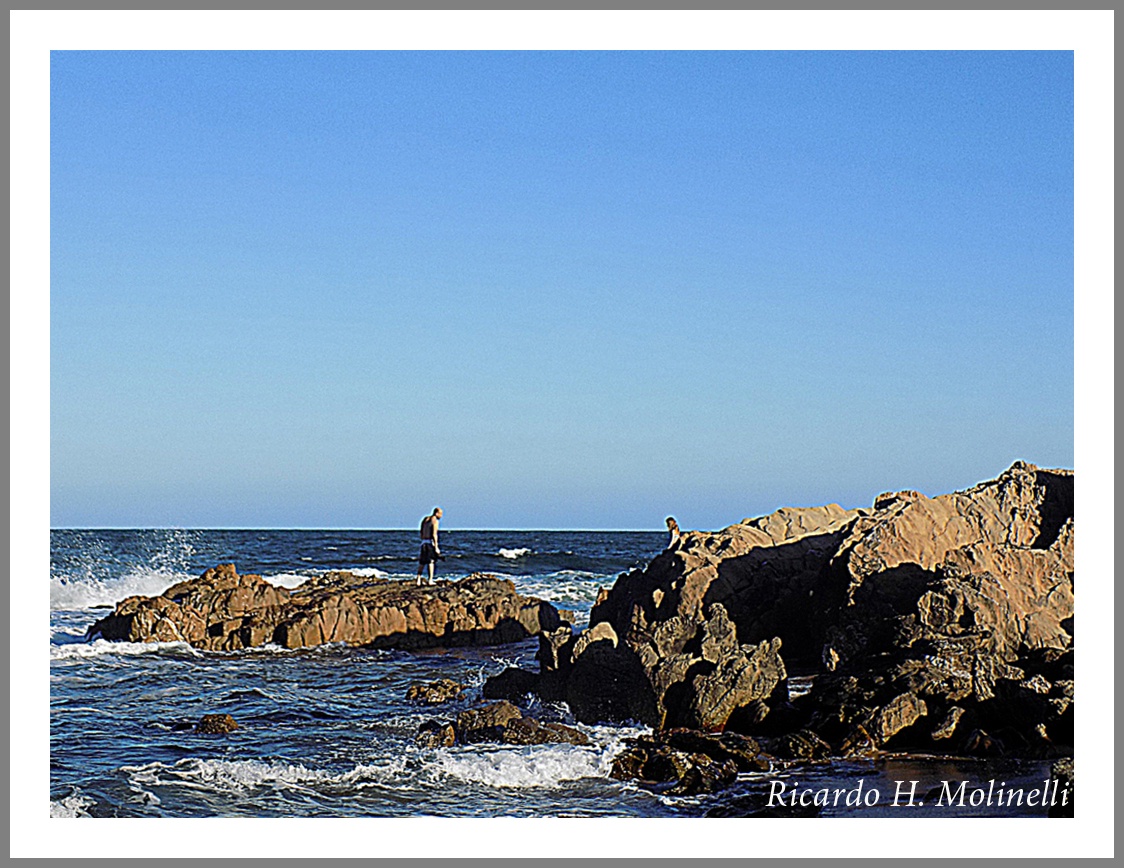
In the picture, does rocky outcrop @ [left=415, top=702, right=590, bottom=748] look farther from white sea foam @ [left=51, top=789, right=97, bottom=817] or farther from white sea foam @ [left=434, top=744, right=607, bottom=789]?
white sea foam @ [left=51, top=789, right=97, bottom=817]

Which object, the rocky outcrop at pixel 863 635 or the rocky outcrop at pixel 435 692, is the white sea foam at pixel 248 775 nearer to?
the rocky outcrop at pixel 863 635

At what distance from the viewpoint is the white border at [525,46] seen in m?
6.56

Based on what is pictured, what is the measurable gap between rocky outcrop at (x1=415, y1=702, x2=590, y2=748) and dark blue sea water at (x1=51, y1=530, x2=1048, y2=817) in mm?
160

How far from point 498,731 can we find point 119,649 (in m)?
7.04

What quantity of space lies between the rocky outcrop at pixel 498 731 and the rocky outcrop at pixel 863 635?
0.66 m

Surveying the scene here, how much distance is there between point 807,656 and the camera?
10.7 m

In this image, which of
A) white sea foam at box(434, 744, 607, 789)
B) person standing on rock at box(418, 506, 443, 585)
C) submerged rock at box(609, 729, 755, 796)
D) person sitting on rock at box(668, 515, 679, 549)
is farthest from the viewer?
person standing on rock at box(418, 506, 443, 585)

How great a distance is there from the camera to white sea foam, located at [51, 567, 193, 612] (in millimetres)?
18594

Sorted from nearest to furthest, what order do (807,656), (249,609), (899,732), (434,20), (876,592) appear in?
(434,20) → (899,732) → (876,592) → (807,656) → (249,609)

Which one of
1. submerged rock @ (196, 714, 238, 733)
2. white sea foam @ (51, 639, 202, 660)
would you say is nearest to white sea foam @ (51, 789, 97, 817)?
submerged rock @ (196, 714, 238, 733)

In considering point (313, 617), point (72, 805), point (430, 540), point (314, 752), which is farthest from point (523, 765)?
point (430, 540)
